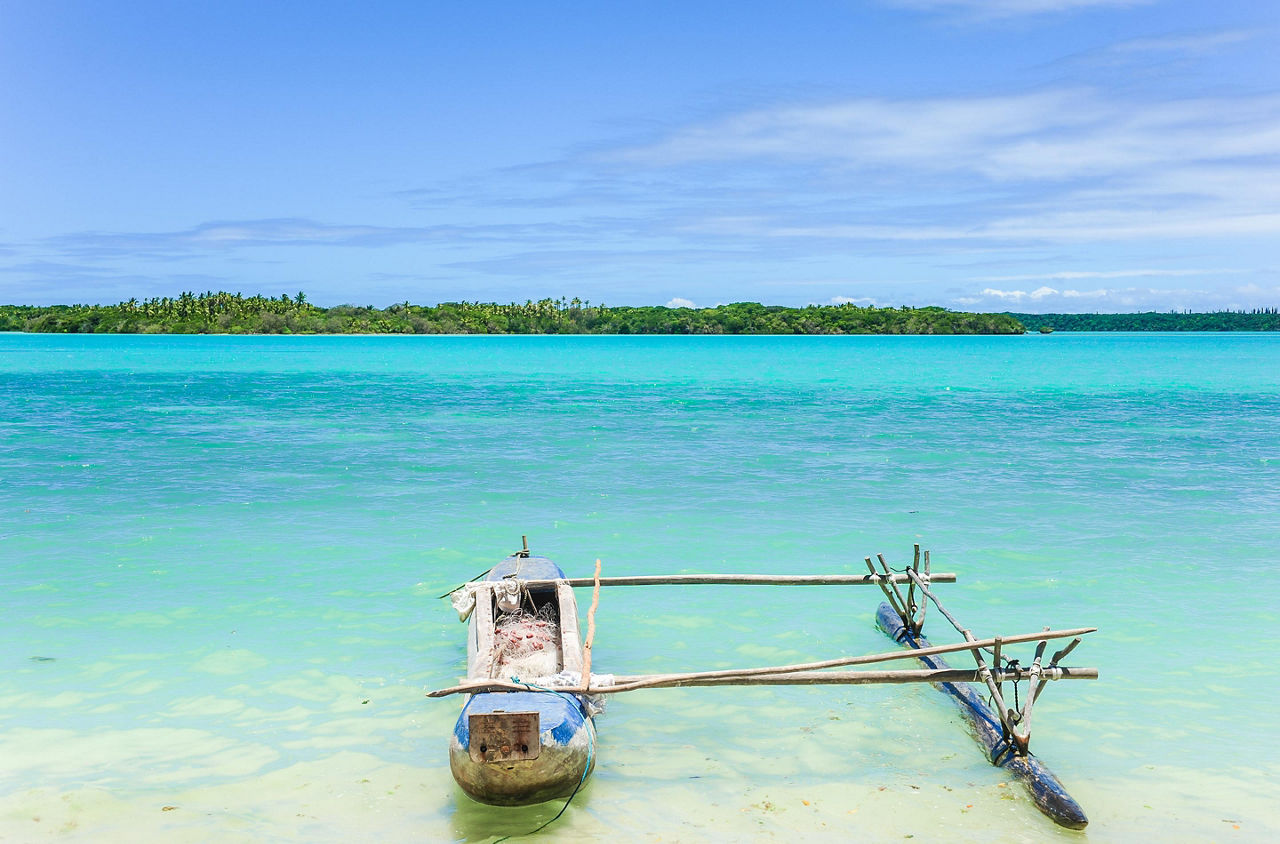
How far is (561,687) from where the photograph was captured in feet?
20.0

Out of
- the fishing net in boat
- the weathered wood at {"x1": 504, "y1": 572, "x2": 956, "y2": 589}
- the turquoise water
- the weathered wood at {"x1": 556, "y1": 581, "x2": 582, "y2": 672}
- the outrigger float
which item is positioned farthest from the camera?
the weathered wood at {"x1": 504, "y1": 572, "x2": 956, "y2": 589}

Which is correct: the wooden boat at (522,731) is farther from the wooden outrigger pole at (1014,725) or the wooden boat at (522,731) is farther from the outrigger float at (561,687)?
the wooden outrigger pole at (1014,725)

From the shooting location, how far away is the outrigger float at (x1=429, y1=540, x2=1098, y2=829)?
17.7 ft

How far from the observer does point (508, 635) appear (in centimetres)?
749

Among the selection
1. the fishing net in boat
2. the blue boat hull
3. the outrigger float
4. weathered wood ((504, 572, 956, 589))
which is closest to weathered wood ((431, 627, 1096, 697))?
the outrigger float

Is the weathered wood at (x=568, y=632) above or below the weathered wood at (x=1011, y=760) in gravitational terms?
above

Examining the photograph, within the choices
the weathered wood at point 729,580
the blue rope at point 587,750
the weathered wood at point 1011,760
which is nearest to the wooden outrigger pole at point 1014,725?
the weathered wood at point 1011,760

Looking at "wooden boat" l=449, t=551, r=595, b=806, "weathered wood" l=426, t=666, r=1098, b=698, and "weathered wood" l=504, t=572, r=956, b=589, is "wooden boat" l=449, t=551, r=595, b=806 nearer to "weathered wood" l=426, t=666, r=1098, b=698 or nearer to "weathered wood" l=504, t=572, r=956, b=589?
"weathered wood" l=426, t=666, r=1098, b=698

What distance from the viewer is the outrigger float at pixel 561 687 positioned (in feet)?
17.7

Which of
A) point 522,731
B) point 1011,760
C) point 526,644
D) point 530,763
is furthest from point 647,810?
point 1011,760

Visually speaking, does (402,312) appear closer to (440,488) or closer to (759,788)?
(440,488)

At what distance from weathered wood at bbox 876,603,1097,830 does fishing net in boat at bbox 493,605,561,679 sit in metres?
2.71

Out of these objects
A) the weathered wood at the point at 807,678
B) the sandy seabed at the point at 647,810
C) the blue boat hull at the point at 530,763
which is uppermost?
the weathered wood at the point at 807,678

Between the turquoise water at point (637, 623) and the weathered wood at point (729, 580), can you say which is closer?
the turquoise water at point (637, 623)
